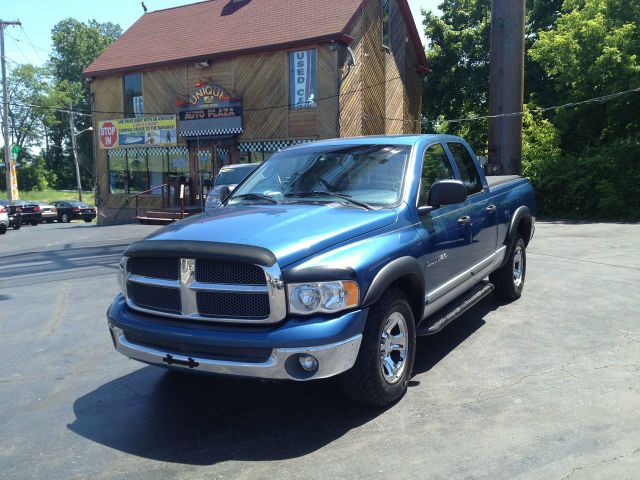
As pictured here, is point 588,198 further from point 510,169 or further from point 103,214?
point 103,214

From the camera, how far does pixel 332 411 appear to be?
13.3 ft

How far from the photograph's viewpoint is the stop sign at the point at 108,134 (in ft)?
89.1

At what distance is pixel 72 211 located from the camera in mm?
35375

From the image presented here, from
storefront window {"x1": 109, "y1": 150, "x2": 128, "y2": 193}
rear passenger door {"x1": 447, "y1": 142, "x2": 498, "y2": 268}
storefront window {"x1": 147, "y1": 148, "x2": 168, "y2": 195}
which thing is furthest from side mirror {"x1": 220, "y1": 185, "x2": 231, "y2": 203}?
storefront window {"x1": 109, "y1": 150, "x2": 128, "y2": 193}

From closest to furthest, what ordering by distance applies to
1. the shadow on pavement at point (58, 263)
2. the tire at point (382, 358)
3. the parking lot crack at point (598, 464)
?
the parking lot crack at point (598, 464), the tire at point (382, 358), the shadow on pavement at point (58, 263)

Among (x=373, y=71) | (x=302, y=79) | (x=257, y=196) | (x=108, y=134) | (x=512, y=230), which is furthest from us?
(x=108, y=134)

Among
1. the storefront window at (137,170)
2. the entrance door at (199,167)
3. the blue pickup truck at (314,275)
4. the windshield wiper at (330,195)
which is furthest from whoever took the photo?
the storefront window at (137,170)

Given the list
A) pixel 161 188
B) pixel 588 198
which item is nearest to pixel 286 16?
pixel 161 188

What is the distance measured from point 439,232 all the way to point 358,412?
5.23 feet

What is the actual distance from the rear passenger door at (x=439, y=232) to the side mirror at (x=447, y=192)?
15cm

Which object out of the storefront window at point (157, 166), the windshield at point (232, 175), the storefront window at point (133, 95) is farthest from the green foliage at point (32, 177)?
the windshield at point (232, 175)

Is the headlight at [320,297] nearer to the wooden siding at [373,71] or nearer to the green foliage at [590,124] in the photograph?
the green foliage at [590,124]

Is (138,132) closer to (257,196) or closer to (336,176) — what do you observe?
(257,196)

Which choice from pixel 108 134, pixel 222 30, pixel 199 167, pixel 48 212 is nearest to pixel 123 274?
pixel 199 167
